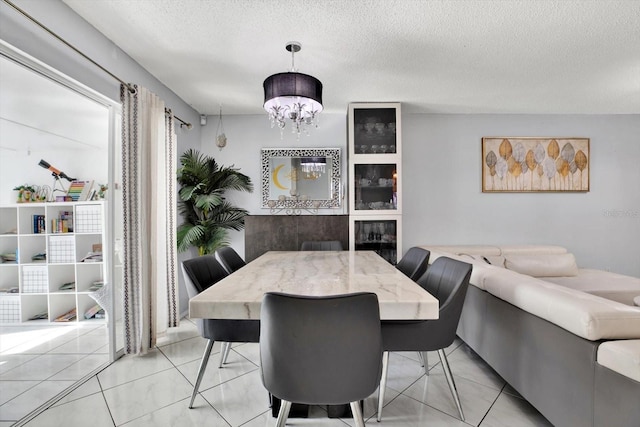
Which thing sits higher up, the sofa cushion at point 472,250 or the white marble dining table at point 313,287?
the white marble dining table at point 313,287

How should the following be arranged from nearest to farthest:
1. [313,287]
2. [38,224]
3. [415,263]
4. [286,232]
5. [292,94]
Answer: [313,287] → [292,94] → [415,263] → [38,224] → [286,232]

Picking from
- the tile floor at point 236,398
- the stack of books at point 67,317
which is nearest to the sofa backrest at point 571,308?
the tile floor at point 236,398

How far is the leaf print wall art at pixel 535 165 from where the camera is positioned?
4.08m

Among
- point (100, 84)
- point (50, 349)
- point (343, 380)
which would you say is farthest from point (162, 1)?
point (50, 349)

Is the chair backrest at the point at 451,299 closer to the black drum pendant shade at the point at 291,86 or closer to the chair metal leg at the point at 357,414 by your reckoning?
→ the chair metal leg at the point at 357,414

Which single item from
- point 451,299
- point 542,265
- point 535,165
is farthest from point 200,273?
point 535,165

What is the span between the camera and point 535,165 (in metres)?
4.09

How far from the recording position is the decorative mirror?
4.04 meters

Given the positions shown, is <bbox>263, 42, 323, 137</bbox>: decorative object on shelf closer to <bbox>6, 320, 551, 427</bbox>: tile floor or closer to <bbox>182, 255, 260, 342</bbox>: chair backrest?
<bbox>182, 255, 260, 342</bbox>: chair backrest

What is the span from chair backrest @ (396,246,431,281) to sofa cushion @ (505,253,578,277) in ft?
5.35

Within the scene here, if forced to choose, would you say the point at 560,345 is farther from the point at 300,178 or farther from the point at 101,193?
the point at 101,193

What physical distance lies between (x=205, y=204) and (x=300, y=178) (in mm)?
1228

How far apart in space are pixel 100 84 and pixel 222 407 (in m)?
2.28

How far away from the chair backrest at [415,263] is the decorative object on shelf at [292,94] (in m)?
1.30
